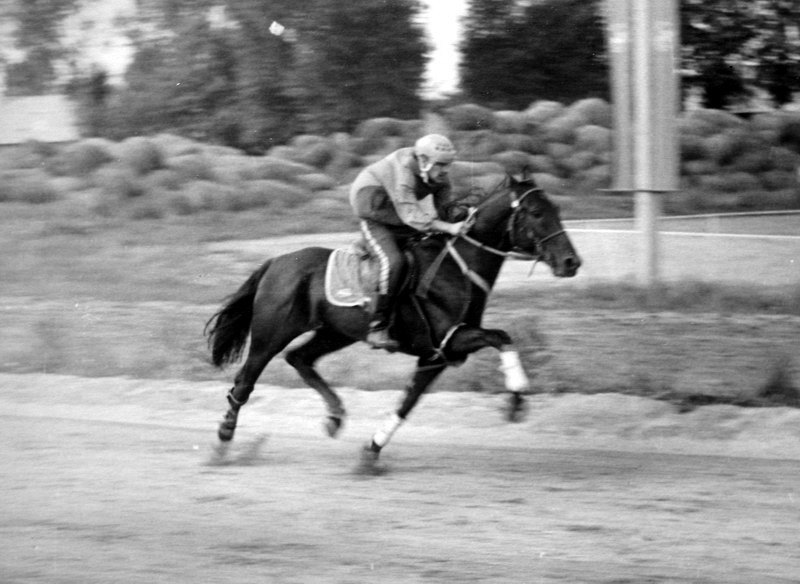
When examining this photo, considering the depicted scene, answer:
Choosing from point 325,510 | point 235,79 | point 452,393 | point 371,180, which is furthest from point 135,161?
point 325,510

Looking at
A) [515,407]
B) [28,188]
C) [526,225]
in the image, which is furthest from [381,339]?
[28,188]

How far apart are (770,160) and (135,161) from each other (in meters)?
12.3

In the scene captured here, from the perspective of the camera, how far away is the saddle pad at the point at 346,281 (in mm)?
9672

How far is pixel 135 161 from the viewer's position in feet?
84.0

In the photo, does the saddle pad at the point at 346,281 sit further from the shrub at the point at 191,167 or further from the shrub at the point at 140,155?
the shrub at the point at 140,155

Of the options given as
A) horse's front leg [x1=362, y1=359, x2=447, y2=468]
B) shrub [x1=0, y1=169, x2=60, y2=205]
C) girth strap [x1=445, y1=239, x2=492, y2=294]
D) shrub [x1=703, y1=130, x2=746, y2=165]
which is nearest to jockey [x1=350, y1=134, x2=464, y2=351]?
girth strap [x1=445, y1=239, x2=492, y2=294]

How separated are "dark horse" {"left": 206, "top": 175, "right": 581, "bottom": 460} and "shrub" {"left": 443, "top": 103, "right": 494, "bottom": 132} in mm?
14669

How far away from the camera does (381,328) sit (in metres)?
9.63

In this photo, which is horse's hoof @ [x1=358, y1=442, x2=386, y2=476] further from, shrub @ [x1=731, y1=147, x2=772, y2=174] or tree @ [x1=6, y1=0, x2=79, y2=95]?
tree @ [x1=6, y1=0, x2=79, y2=95]

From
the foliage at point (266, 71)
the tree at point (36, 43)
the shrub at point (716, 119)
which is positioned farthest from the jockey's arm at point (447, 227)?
the tree at point (36, 43)

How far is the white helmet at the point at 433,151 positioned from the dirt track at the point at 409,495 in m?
2.25

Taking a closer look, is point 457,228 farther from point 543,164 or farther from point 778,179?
point 778,179

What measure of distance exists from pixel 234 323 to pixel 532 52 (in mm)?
15615

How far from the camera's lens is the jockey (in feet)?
30.9
